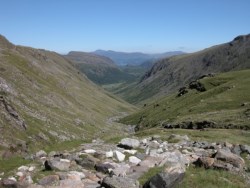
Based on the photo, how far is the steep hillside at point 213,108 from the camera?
8225cm

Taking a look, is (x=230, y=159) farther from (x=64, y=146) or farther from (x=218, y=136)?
(x=218, y=136)

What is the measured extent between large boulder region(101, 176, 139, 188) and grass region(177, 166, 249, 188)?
233 cm

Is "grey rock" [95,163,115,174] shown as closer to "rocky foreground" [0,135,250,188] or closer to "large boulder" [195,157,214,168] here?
"rocky foreground" [0,135,250,188]

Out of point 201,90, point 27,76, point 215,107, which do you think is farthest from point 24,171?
point 201,90

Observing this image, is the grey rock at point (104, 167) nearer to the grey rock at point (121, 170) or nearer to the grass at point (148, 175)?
the grey rock at point (121, 170)

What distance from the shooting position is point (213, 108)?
118750mm

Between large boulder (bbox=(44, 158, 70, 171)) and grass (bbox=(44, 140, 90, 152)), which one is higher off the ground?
large boulder (bbox=(44, 158, 70, 171))

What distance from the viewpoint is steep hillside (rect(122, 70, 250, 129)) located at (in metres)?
82.2

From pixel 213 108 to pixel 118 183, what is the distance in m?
105

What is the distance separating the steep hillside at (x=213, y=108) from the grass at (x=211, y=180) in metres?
51.3


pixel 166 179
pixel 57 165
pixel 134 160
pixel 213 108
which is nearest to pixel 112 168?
pixel 134 160

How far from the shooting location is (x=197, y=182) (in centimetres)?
1867

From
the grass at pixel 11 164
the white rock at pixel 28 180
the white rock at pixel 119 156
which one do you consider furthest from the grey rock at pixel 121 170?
the grass at pixel 11 164

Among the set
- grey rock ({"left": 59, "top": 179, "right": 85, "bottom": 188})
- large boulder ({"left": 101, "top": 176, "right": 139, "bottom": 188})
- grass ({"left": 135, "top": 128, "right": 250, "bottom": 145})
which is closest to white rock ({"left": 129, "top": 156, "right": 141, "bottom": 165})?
large boulder ({"left": 101, "top": 176, "right": 139, "bottom": 188})
